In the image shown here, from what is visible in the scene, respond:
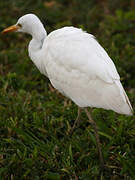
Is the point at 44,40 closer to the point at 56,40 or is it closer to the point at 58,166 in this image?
the point at 56,40

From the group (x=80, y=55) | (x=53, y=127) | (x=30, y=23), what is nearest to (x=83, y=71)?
(x=80, y=55)

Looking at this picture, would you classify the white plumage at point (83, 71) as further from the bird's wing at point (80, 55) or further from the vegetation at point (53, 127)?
the vegetation at point (53, 127)

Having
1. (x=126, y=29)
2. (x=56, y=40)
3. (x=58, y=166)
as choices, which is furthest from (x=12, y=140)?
(x=126, y=29)

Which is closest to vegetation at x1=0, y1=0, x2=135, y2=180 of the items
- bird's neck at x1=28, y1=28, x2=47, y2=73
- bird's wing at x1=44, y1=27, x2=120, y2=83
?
bird's neck at x1=28, y1=28, x2=47, y2=73

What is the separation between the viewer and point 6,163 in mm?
2805

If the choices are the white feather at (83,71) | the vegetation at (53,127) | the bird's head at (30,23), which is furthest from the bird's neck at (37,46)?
the vegetation at (53,127)

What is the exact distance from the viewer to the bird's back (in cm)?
248

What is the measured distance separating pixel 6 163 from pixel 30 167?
23 centimetres

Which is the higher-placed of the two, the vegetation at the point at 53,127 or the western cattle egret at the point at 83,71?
the western cattle egret at the point at 83,71

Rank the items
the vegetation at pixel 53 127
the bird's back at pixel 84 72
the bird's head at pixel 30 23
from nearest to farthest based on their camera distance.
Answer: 1. the bird's back at pixel 84 72
2. the vegetation at pixel 53 127
3. the bird's head at pixel 30 23

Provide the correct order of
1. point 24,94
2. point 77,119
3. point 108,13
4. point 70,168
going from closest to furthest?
1. point 70,168
2. point 77,119
3. point 24,94
4. point 108,13

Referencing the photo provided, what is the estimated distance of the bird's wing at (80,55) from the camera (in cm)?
249

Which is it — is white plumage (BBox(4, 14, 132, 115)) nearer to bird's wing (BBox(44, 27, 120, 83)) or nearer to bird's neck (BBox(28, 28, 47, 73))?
bird's wing (BBox(44, 27, 120, 83))

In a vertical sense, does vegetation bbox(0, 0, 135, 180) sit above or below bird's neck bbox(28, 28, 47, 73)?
below
